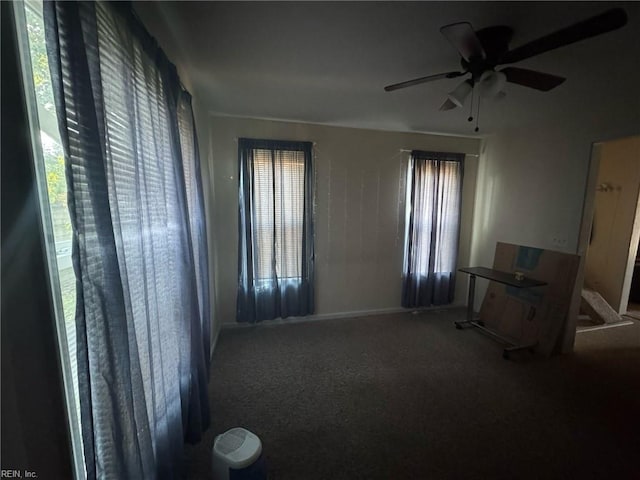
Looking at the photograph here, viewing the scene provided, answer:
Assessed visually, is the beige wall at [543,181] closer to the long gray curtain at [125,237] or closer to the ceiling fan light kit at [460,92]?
the ceiling fan light kit at [460,92]

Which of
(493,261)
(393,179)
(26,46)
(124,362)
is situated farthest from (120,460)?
(493,261)

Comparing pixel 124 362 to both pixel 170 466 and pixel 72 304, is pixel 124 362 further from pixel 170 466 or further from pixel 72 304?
pixel 170 466

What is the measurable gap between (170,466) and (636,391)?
3495 mm

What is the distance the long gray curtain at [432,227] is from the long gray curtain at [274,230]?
56.3 inches

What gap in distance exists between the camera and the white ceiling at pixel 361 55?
1339 millimetres

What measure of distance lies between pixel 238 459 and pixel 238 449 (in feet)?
0.18

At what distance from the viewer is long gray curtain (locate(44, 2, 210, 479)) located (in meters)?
0.73

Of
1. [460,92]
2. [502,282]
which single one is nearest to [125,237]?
[460,92]

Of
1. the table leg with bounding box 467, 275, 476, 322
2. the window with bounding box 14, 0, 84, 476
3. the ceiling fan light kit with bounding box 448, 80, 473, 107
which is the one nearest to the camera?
the window with bounding box 14, 0, 84, 476

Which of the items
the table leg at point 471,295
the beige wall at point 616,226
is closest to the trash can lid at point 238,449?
the table leg at point 471,295

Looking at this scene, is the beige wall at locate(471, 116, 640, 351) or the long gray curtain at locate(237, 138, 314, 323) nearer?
the beige wall at locate(471, 116, 640, 351)

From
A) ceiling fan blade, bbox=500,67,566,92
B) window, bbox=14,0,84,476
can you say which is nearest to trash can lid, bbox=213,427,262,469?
window, bbox=14,0,84,476

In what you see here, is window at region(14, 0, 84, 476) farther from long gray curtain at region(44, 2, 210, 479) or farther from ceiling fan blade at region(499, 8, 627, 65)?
ceiling fan blade at region(499, 8, 627, 65)

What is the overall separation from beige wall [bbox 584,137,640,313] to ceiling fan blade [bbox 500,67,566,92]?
10.3 ft
